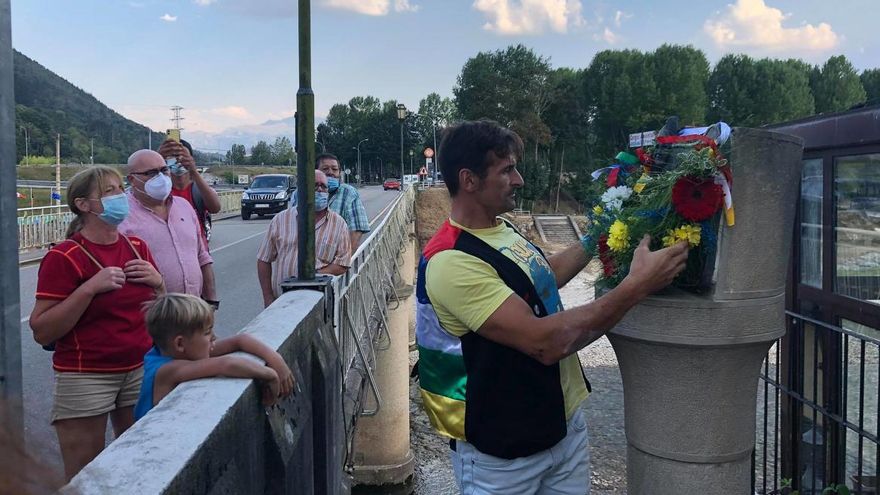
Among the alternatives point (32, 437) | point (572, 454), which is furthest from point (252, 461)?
point (32, 437)

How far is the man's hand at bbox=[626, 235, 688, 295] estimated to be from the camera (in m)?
2.20

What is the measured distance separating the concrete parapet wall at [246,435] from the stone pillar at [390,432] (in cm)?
658

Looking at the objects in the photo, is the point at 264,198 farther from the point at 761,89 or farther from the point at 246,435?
the point at 761,89

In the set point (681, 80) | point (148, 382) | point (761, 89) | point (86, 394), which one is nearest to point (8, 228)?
point (86, 394)

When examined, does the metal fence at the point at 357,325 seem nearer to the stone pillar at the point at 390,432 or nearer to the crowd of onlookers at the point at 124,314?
the crowd of onlookers at the point at 124,314

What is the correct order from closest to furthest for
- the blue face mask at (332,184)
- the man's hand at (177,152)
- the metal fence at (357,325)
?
1. the man's hand at (177,152)
2. the metal fence at (357,325)
3. the blue face mask at (332,184)

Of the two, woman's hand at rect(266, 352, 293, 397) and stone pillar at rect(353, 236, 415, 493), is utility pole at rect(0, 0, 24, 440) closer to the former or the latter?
woman's hand at rect(266, 352, 293, 397)

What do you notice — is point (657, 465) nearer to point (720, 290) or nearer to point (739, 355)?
point (739, 355)

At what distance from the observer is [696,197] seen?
240 cm

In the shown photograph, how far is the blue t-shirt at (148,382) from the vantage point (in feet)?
7.45

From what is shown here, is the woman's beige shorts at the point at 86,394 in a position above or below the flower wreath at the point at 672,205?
below

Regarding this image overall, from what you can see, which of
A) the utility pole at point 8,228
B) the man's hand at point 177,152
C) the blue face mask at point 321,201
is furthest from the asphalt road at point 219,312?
the blue face mask at point 321,201

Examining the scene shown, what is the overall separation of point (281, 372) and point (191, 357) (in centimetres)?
35

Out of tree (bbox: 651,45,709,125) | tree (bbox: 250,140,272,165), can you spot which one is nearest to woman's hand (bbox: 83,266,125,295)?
tree (bbox: 651,45,709,125)
